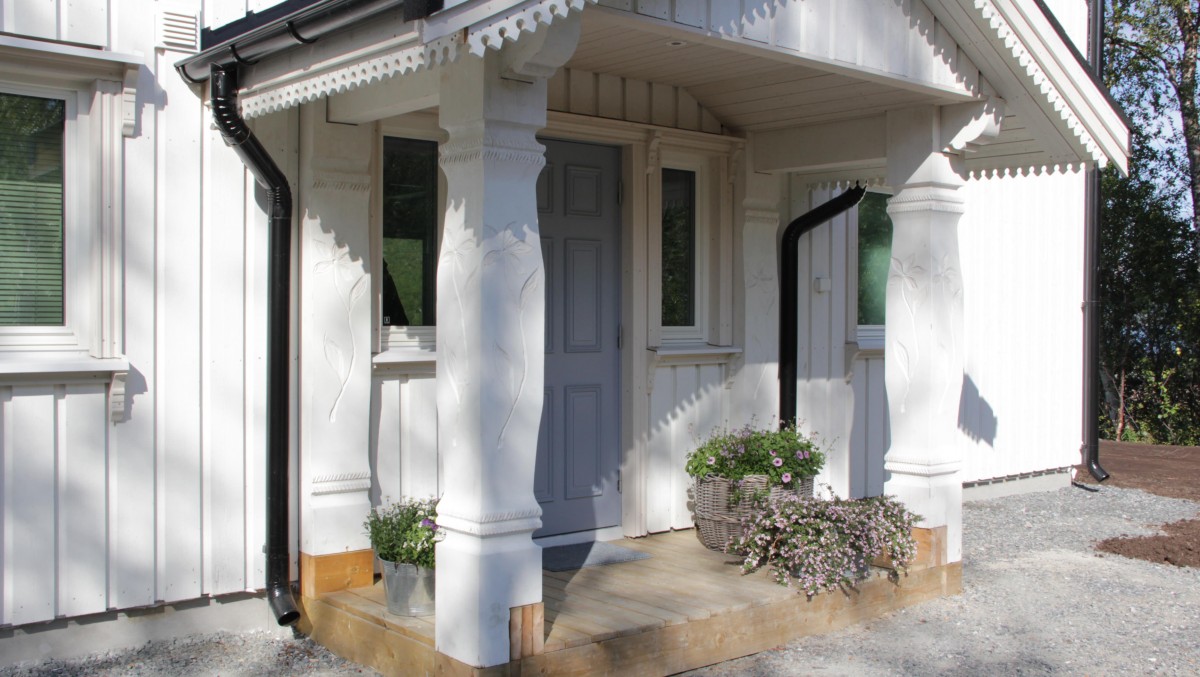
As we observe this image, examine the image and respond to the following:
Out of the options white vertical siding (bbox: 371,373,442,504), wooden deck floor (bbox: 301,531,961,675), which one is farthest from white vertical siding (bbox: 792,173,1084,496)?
white vertical siding (bbox: 371,373,442,504)

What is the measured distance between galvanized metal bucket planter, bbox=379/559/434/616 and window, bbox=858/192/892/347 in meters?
4.42

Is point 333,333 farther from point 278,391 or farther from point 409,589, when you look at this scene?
point 409,589

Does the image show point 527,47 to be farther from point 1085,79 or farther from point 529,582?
point 1085,79

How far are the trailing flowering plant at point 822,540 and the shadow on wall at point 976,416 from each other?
3719 millimetres

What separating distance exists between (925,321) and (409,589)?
3305 mm

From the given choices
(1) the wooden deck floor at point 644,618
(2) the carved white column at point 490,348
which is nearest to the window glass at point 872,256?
(1) the wooden deck floor at point 644,618

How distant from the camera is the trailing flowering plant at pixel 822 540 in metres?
5.69

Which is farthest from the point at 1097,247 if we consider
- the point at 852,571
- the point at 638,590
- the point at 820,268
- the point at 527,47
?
the point at 527,47

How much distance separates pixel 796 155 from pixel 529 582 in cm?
372

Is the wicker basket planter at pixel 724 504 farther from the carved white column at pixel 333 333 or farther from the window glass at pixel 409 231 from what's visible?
the carved white column at pixel 333 333

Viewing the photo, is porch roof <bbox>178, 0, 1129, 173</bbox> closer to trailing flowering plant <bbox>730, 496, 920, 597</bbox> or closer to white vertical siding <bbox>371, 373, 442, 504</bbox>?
white vertical siding <bbox>371, 373, 442, 504</bbox>

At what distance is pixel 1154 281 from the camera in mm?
19203

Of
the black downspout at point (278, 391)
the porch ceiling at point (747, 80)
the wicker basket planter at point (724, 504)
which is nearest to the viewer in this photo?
the black downspout at point (278, 391)

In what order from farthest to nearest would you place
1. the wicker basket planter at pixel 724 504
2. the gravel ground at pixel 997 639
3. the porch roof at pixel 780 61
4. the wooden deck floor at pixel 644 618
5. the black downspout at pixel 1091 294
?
the black downspout at pixel 1091 294, the wicker basket planter at pixel 724 504, the gravel ground at pixel 997 639, the wooden deck floor at pixel 644 618, the porch roof at pixel 780 61
